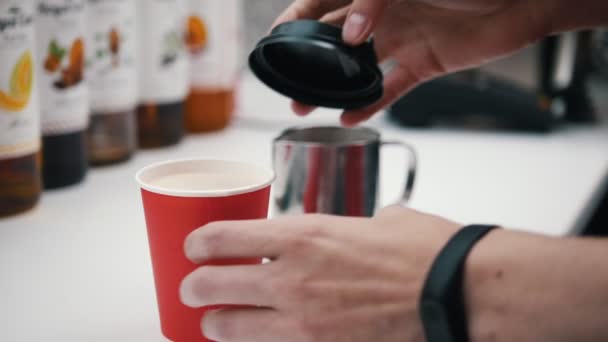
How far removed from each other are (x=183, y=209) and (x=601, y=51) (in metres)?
1.38

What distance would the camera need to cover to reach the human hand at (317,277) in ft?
1.42

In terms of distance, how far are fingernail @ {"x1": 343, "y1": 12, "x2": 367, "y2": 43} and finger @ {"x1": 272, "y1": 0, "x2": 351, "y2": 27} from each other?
5.7 inches

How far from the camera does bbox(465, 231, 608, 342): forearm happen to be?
400 mm

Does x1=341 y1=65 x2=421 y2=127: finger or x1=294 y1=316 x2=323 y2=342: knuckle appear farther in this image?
x1=341 y1=65 x2=421 y2=127: finger

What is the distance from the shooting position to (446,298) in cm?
41

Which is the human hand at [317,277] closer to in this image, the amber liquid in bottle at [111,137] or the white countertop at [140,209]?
the white countertop at [140,209]

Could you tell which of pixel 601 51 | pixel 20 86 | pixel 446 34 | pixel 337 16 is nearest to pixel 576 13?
pixel 446 34

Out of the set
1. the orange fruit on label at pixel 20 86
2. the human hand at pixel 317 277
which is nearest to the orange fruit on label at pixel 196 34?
the orange fruit on label at pixel 20 86

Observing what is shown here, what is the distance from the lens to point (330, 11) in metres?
0.73

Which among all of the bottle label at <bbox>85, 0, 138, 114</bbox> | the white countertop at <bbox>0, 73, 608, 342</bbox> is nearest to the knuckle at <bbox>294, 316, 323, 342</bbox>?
the white countertop at <bbox>0, 73, 608, 342</bbox>

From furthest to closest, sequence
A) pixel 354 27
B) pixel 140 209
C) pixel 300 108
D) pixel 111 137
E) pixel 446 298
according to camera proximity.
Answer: pixel 111 137 < pixel 140 209 < pixel 300 108 < pixel 354 27 < pixel 446 298

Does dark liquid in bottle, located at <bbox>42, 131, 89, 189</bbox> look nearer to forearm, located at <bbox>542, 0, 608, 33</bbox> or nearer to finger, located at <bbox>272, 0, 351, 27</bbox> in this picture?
finger, located at <bbox>272, 0, 351, 27</bbox>

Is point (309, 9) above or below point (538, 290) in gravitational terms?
above

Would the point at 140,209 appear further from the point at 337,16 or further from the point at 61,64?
the point at 337,16
